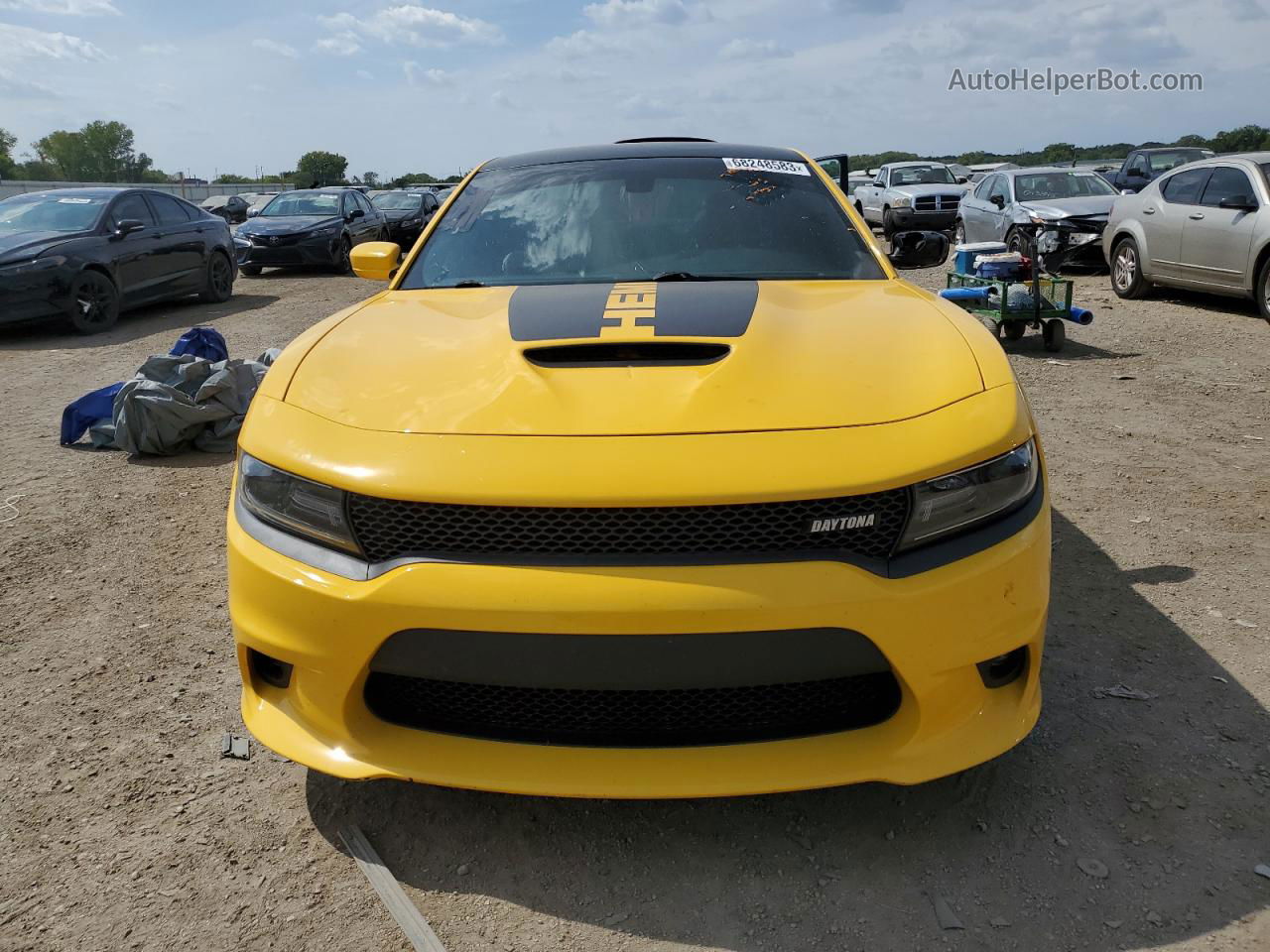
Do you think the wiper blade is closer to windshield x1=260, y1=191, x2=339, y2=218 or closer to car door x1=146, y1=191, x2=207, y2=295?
car door x1=146, y1=191, x2=207, y2=295

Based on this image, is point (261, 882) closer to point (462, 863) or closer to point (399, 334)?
point (462, 863)

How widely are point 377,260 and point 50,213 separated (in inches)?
336

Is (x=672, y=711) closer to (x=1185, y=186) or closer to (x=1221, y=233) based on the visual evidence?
(x=1221, y=233)

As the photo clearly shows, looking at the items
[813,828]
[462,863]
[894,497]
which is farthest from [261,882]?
[894,497]

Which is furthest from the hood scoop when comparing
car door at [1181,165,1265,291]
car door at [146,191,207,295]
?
car door at [146,191,207,295]

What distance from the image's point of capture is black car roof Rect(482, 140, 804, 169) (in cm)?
358


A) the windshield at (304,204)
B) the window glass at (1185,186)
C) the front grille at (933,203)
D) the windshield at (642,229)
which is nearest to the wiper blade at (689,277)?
the windshield at (642,229)

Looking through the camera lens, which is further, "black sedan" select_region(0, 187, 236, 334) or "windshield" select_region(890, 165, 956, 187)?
"windshield" select_region(890, 165, 956, 187)

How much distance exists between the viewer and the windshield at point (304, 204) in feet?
53.9

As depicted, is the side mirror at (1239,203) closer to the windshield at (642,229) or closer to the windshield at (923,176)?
the windshield at (642,229)

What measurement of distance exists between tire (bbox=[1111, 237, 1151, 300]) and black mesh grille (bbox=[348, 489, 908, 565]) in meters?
10.3

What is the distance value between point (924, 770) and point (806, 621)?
0.44 metres

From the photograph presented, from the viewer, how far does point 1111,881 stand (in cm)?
204

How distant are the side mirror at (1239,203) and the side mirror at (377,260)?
865 cm
